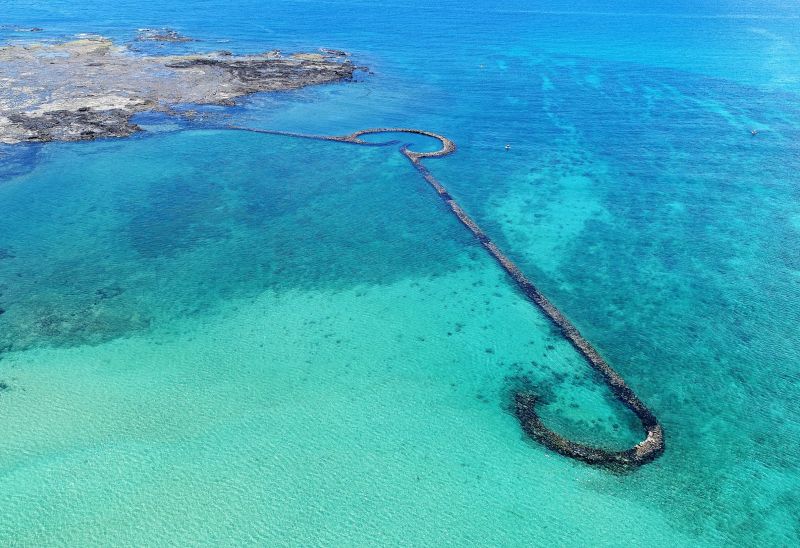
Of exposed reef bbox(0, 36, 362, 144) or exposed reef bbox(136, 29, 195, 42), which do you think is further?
exposed reef bbox(136, 29, 195, 42)

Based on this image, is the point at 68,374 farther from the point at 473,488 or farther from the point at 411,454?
the point at 473,488

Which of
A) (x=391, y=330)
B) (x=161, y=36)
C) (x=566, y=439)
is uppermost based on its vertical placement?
(x=161, y=36)

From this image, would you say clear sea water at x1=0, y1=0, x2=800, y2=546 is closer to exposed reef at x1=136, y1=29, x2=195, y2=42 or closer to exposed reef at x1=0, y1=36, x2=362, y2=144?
exposed reef at x1=0, y1=36, x2=362, y2=144

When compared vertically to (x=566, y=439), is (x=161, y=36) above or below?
above

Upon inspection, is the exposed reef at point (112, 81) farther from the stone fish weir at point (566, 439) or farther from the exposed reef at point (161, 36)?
the stone fish weir at point (566, 439)

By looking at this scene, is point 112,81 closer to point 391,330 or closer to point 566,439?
point 391,330

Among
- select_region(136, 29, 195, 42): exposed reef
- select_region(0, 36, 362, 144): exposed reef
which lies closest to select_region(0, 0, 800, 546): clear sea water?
select_region(0, 36, 362, 144): exposed reef

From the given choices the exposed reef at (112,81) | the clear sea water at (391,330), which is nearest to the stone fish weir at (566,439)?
the clear sea water at (391,330)

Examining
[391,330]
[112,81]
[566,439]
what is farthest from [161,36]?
[566,439]
